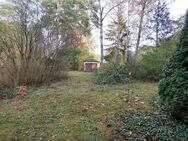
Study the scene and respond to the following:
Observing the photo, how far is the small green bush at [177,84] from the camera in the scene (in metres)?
3.54

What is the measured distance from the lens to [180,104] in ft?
11.5

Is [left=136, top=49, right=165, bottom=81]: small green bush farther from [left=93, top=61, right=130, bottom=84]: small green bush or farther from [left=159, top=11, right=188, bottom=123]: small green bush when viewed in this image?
[left=159, top=11, right=188, bottom=123]: small green bush

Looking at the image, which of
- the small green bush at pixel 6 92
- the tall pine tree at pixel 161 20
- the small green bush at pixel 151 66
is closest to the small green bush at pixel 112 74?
the small green bush at pixel 151 66

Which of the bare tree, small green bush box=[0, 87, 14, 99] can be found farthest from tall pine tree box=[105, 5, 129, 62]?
small green bush box=[0, 87, 14, 99]

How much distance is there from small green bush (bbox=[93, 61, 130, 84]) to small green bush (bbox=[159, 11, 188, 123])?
4.31m

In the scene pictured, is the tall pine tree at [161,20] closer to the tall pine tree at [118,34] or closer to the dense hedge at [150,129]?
the tall pine tree at [118,34]

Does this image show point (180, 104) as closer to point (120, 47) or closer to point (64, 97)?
point (64, 97)

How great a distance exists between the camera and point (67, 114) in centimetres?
432

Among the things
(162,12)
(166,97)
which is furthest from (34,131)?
(162,12)

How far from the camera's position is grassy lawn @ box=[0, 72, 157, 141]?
351cm

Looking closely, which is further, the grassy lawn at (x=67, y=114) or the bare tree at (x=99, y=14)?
the bare tree at (x=99, y=14)

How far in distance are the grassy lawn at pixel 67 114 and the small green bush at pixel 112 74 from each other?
2.30m

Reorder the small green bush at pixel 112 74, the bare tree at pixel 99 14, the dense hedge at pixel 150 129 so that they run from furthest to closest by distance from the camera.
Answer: the bare tree at pixel 99 14, the small green bush at pixel 112 74, the dense hedge at pixel 150 129

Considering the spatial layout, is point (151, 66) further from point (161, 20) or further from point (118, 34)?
point (118, 34)
